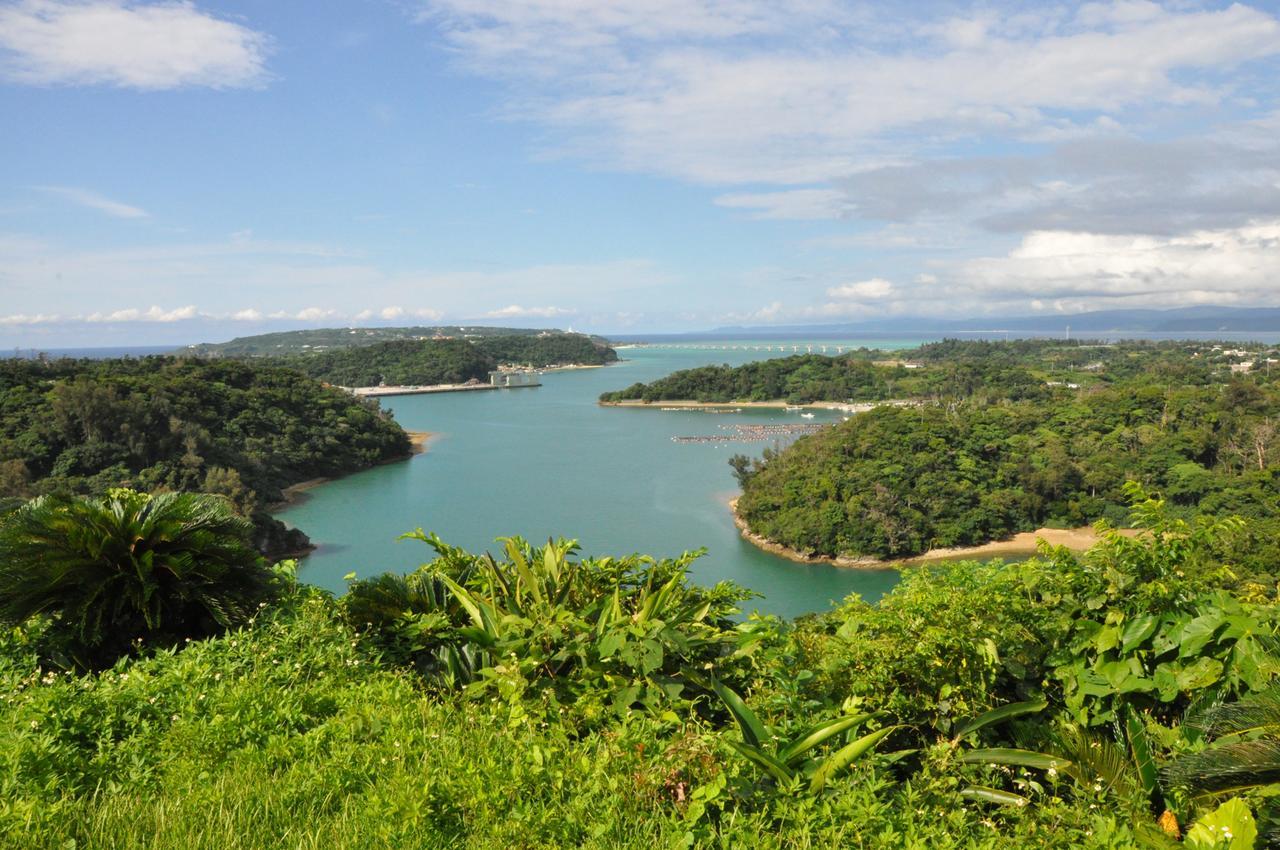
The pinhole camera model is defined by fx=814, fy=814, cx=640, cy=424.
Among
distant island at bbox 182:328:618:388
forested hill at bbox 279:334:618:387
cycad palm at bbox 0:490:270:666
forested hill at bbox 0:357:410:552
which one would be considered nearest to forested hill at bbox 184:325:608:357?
distant island at bbox 182:328:618:388

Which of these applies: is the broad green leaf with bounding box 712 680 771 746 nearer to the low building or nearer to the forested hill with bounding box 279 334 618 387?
the forested hill with bounding box 279 334 618 387

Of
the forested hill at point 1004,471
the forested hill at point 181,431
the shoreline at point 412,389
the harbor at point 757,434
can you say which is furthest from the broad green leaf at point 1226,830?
the shoreline at point 412,389

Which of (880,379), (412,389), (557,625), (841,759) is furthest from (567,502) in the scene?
(412,389)

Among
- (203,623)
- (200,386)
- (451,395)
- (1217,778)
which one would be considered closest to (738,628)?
(1217,778)

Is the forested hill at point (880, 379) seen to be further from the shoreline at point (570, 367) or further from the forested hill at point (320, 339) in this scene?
the forested hill at point (320, 339)

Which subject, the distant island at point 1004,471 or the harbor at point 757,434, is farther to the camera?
the harbor at point 757,434

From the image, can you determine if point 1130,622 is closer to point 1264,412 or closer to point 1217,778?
point 1217,778

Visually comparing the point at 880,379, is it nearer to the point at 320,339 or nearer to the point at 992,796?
the point at 992,796
